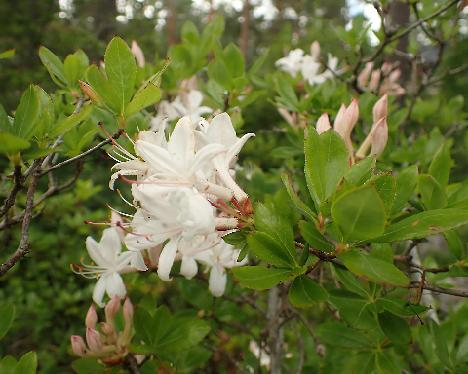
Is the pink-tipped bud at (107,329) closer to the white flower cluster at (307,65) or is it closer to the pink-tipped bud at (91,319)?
the pink-tipped bud at (91,319)

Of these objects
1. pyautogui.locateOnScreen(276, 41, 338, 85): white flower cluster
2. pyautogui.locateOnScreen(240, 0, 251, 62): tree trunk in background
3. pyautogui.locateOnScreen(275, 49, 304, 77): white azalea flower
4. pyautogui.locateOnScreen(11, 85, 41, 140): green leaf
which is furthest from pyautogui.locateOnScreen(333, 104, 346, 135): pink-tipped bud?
pyautogui.locateOnScreen(240, 0, 251, 62): tree trunk in background

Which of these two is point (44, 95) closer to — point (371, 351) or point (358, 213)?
point (358, 213)

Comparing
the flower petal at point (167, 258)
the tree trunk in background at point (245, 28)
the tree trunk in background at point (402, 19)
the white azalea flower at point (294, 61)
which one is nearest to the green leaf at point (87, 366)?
the flower petal at point (167, 258)

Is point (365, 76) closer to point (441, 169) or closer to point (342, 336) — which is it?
point (441, 169)

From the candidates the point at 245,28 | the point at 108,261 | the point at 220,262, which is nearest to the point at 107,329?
the point at 108,261

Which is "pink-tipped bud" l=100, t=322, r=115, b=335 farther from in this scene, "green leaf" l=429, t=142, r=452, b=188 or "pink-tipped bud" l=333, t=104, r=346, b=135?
"green leaf" l=429, t=142, r=452, b=188

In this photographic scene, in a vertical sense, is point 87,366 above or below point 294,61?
below
